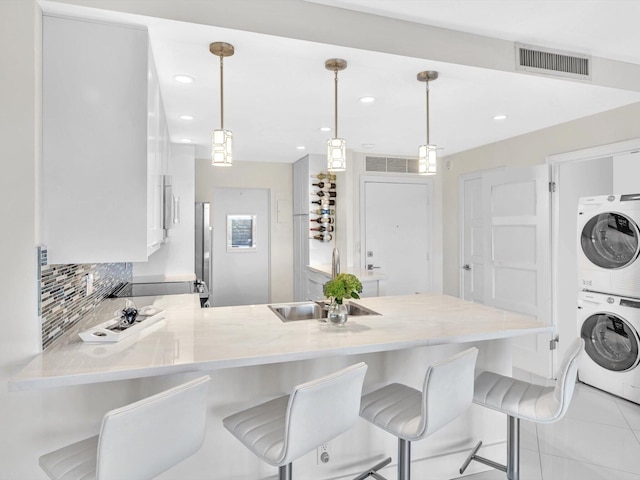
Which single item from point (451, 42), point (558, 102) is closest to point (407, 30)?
point (451, 42)

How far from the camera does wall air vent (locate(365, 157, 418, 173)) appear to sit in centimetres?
499

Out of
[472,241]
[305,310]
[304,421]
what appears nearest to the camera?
[304,421]

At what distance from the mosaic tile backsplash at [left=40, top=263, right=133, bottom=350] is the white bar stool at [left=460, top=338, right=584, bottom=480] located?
199cm

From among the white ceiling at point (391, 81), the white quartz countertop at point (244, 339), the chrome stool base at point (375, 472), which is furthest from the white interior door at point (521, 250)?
the chrome stool base at point (375, 472)

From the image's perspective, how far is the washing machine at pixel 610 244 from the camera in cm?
307

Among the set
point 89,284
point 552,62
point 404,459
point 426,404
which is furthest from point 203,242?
point 552,62

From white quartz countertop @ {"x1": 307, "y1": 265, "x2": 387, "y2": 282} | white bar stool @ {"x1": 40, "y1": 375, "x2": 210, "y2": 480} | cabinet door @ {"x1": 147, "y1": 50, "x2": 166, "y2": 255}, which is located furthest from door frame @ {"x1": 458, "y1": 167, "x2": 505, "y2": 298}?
white bar stool @ {"x1": 40, "y1": 375, "x2": 210, "y2": 480}

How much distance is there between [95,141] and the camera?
1.77 m

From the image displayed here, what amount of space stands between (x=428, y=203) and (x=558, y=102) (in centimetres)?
236

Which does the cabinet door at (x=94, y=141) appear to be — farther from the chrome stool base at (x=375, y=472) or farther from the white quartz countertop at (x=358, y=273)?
the white quartz countertop at (x=358, y=273)

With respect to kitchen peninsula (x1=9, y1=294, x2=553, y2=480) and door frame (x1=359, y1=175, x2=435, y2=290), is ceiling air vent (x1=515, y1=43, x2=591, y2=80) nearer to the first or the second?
kitchen peninsula (x1=9, y1=294, x2=553, y2=480)

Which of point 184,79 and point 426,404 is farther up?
point 184,79

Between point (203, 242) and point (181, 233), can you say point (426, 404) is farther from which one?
point (203, 242)

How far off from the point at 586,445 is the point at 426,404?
1.74 meters
